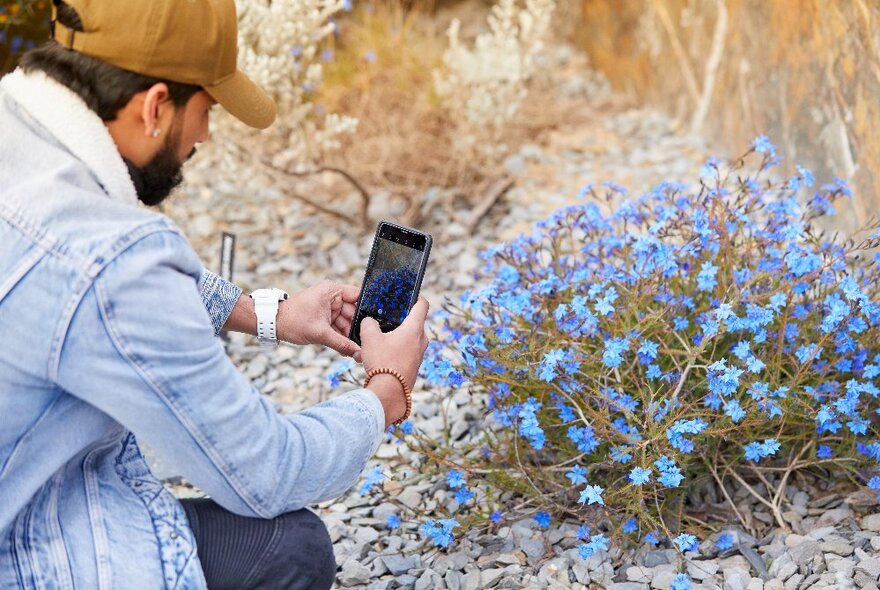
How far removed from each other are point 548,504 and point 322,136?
6.84 feet

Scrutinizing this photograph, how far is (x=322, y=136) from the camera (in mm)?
4016

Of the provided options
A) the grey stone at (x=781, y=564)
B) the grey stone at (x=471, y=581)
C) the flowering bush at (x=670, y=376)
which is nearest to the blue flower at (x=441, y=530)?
the flowering bush at (x=670, y=376)

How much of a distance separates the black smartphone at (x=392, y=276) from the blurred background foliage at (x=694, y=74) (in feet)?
5.75

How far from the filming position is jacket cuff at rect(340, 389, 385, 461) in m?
1.73

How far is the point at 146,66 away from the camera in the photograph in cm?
155

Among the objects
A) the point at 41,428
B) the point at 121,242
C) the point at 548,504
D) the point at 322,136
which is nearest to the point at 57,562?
the point at 41,428

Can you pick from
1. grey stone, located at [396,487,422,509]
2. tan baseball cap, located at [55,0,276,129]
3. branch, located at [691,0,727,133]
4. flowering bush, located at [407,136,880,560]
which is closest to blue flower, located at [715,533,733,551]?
flowering bush, located at [407,136,880,560]

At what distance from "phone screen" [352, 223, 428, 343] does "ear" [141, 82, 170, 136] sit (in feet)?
2.31

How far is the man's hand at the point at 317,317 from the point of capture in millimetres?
2197

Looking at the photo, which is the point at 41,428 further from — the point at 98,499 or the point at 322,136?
the point at 322,136

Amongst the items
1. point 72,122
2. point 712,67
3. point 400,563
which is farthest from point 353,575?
point 712,67

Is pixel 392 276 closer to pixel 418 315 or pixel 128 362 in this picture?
pixel 418 315

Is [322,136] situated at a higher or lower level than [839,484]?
higher

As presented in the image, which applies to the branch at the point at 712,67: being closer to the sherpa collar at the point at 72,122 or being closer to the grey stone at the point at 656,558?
the grey stone at the point at 656,558
